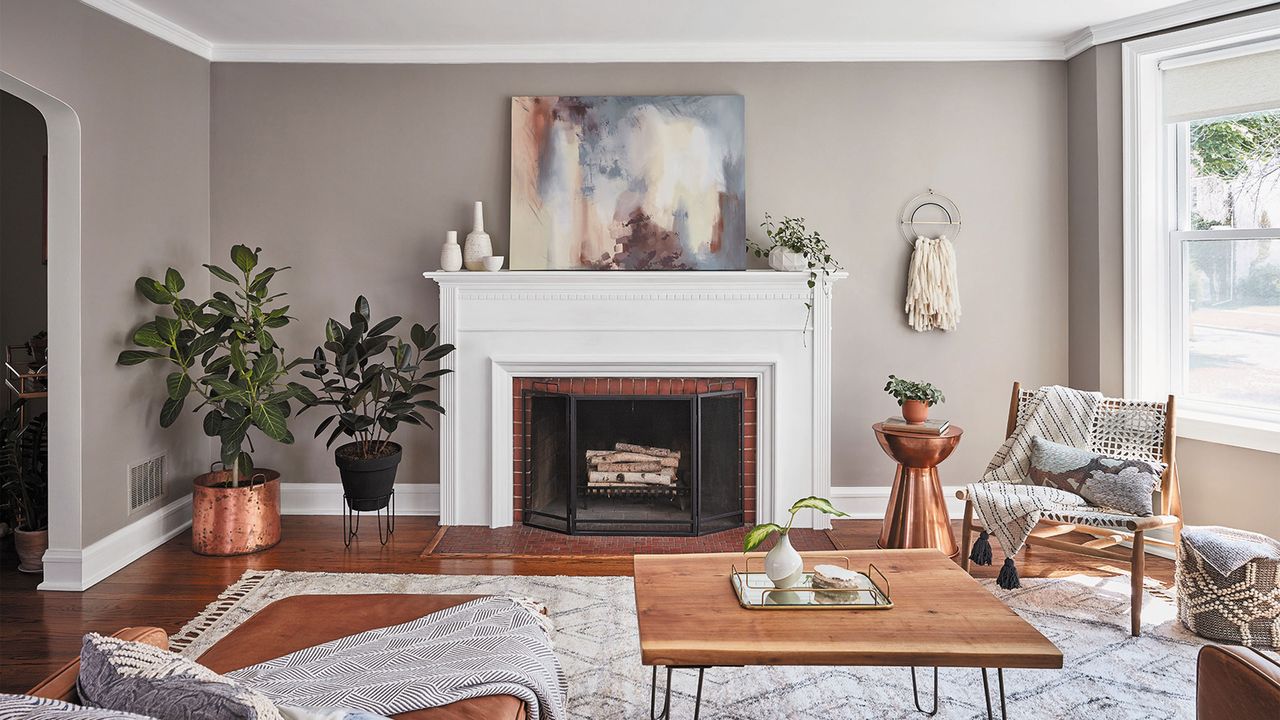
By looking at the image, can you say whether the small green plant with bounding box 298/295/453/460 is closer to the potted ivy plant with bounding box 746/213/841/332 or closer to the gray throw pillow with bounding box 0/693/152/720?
the potted ivy plant with bounding box 746/213/841/332

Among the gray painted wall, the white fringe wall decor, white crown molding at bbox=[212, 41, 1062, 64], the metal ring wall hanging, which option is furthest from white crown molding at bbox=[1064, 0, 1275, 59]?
the gray painted wall

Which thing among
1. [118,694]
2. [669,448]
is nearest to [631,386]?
[669,448]

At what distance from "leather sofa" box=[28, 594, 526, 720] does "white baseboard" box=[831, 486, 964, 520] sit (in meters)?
2.65

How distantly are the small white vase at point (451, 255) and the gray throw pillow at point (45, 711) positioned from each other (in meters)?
3.20

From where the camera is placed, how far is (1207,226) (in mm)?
3662

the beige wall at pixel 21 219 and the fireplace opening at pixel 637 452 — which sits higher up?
the beige wall at pixel 21 219

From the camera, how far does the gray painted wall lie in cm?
396

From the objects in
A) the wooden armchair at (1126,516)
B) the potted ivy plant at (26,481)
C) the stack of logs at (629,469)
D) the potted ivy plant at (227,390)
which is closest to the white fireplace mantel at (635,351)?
the stack of logs at (629,469)

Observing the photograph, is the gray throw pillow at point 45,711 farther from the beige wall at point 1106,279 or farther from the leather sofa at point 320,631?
the beige wall at point 1106,279

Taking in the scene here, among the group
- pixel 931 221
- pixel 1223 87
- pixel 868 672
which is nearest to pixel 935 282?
pixel 931 221

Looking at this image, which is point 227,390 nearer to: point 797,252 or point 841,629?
point 797,252

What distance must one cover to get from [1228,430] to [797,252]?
209 centimetres

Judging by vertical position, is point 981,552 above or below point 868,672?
above

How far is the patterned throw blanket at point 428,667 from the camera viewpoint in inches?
57.1
